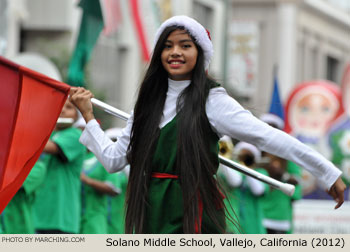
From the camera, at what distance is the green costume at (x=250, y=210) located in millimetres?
10539

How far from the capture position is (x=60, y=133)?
7234 millimetres

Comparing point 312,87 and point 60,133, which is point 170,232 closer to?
point 60,133

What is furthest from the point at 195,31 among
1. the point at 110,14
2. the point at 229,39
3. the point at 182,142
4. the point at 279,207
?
the point at 229,39

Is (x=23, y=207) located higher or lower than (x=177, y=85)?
lower

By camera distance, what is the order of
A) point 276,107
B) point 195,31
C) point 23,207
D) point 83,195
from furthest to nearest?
point 276,107
point 83,195
point 23,207
point 195,31

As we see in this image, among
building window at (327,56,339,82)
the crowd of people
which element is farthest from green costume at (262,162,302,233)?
building window at (327,56,339,82)

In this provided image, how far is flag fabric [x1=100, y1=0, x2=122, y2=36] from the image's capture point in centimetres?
1022

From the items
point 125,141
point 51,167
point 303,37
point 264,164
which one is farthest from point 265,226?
point 303,37

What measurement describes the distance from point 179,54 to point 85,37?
5.31m

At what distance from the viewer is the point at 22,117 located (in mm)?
4910

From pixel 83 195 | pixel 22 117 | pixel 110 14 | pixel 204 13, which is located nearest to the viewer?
pixel 22 117

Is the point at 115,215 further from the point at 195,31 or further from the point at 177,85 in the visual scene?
the point at 195,31

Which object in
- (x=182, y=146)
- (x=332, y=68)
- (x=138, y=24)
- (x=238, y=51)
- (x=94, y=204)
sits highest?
(x=138, y=24)

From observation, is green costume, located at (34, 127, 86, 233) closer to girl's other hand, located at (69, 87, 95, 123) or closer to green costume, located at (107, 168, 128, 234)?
green costume, located at (107, 168, 128, 234)
